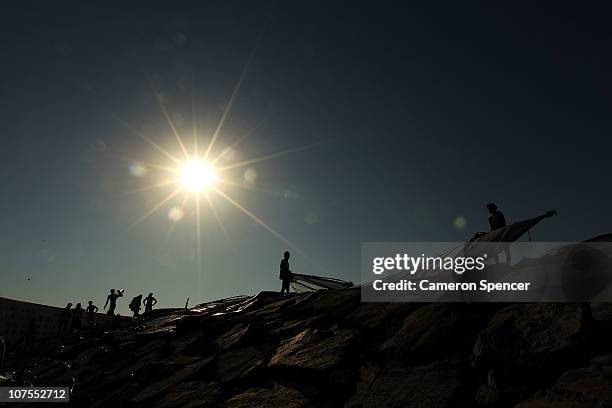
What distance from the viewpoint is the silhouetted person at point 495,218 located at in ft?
30.8

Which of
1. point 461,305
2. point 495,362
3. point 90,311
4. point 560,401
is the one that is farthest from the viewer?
point 90,311

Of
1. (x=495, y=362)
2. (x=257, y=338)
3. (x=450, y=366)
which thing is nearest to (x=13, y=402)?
(x=257, y=338)

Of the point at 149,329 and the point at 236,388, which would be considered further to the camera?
the point at 149,329

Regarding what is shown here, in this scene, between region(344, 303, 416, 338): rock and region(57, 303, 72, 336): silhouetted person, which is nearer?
region(344, 303, 416, 338): rock

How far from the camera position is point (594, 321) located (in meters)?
4.86

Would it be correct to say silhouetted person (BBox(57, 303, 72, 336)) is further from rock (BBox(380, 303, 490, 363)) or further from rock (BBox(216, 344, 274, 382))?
rock (BBox(380, 303, 490, 363))

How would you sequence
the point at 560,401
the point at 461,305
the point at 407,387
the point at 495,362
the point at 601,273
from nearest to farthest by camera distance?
the point at 560,401 < the point at 495,362 < the point at 407,387 < the point at 601,273 < the point at 461,305

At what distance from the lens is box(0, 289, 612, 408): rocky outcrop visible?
4.45m

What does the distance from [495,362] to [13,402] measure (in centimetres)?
1108

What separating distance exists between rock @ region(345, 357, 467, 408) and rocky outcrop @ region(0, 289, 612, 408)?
0.06ft

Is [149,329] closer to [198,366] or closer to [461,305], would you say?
[198,366]

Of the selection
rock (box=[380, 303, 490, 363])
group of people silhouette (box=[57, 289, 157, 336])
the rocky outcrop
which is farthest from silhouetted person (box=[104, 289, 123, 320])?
rock (box=[380, 303, 490, 363])


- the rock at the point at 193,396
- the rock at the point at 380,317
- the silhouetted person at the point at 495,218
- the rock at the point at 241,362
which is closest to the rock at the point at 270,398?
the rock at the point at 193,396

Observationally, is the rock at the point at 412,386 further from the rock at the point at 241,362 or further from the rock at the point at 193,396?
the rock at the point at 193,396
